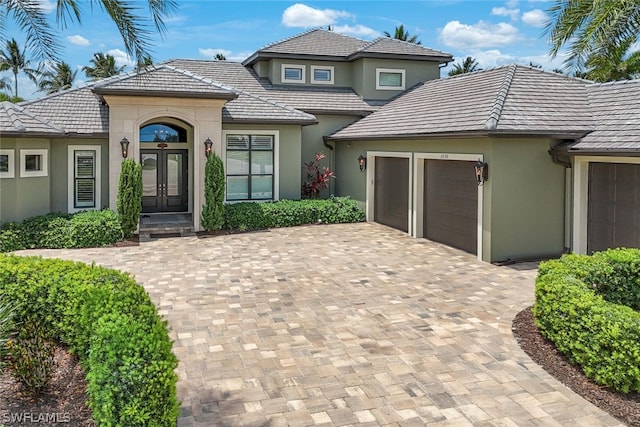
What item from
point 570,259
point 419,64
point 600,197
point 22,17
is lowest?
point 570,259

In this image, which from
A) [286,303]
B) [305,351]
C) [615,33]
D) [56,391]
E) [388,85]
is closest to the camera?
[56,391]

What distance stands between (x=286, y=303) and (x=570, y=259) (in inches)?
172

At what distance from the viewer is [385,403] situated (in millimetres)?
5340

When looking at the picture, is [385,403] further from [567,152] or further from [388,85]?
[388,85]

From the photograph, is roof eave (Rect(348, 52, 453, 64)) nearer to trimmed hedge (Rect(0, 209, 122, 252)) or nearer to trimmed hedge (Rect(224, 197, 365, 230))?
trimmed hedge (Rect(224, 197, 365, 230))

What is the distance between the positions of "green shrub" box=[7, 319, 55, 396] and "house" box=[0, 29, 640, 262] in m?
9.15

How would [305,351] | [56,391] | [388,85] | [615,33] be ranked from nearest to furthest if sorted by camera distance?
[56,391]
[305,351]
[615,33]
[388,85]

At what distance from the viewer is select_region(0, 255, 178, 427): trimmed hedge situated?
3893 mm

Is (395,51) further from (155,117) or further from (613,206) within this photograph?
(613,206)

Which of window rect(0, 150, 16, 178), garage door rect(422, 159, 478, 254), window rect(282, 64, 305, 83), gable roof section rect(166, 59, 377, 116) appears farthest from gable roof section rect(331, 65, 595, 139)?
window rect(0, 150, 16, 178)

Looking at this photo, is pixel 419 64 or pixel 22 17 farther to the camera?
pixel 419 64

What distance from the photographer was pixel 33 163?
14492mm

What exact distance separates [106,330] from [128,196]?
35.8ft

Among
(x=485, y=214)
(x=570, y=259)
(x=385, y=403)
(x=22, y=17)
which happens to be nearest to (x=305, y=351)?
(x=385, y=403)
